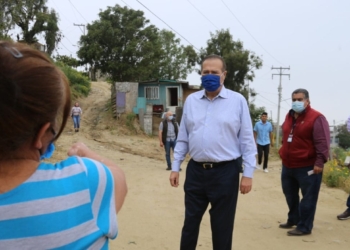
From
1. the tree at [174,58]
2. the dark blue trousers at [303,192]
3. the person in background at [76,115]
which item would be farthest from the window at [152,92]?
the dark blue trousers at [303,192]

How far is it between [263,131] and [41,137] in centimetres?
1251

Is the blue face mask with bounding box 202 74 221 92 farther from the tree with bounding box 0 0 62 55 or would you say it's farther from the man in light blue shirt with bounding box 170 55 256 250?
the tree with bounding box 0 0 62 55

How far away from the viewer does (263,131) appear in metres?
13.6

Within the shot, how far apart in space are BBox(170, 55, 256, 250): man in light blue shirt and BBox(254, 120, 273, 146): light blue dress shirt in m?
9.30

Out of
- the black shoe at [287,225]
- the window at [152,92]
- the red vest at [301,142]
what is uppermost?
→ the window at [152,92]

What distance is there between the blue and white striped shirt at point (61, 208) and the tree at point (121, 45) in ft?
111

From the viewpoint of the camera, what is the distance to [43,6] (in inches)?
1400

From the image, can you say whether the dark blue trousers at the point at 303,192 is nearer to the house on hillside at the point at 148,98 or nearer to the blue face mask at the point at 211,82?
the blue face mask at the point at 211,82

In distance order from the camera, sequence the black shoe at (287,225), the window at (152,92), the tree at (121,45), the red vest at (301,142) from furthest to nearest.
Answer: the tree at (121,45), the window at (152,92), the black shoe at (287,225), the red vest at (301,142)

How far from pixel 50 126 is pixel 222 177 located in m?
2.97

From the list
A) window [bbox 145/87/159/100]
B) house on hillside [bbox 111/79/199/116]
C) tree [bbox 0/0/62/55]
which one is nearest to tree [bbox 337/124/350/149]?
house on hillside [bbox 111/79/199/116]

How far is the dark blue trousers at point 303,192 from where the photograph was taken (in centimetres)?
602

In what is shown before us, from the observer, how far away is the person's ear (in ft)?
4.49

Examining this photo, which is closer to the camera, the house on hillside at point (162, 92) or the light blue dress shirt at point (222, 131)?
the light blue dress shirt at point (222, 131)
